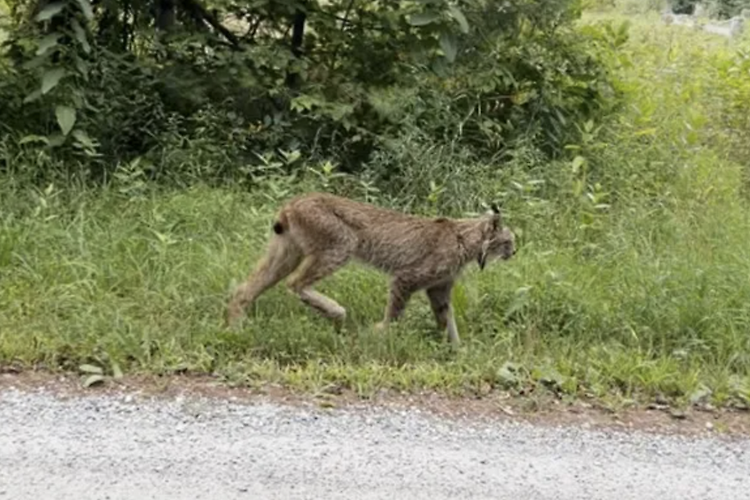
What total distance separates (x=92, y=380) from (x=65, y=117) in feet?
12.1

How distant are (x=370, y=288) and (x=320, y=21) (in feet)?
11.6

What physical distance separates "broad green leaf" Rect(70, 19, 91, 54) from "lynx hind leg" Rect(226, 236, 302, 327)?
9.10 feet

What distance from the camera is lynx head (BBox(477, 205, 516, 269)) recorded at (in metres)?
7.33

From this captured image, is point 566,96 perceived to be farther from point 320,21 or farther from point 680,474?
point 680,474

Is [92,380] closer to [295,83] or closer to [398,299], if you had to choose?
[398,299]

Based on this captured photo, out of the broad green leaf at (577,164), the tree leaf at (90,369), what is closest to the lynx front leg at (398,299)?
the tree leaf at (90,369)

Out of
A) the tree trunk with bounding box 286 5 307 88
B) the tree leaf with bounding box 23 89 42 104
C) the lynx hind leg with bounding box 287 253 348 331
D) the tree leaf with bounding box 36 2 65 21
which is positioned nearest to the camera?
the lynx hind leg with bounding box 287 253 348 331

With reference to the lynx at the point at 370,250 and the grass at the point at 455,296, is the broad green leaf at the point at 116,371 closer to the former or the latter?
the grass at the point at 455,296

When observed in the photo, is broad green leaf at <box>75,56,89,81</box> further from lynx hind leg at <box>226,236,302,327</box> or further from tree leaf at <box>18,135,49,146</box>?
lynx hind leg at <box>226,236,302,327</box>

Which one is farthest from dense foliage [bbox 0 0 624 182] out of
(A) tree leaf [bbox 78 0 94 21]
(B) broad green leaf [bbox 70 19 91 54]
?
(A) tree leaf [bbox 78 0 94 21]

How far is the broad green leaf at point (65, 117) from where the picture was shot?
880 cm

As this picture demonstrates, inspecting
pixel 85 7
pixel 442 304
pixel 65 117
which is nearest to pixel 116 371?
pixel 442 304

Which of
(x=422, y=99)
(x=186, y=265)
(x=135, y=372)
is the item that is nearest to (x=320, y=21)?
(x=422, y=99)

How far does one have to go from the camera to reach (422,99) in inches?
399
